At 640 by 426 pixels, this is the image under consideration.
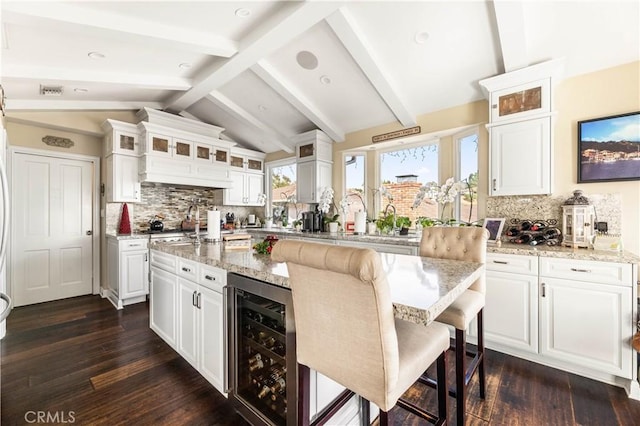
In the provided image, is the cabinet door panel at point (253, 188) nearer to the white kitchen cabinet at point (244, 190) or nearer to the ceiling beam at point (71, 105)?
the white kitchen cabinet at point (244, 190)

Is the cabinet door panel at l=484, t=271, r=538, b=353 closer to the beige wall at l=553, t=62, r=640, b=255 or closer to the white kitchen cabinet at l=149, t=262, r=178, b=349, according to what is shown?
the beige wall at l=553, t=62, r=640, b=255

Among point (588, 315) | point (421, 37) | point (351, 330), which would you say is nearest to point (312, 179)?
point (421, 37)

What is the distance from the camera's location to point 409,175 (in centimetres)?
392

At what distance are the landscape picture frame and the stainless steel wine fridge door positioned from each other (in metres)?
2.92

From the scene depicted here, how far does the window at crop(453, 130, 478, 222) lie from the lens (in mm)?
3203

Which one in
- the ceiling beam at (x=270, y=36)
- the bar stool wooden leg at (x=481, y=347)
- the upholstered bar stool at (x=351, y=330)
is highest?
the ceiling beam at (x=270, y=36)

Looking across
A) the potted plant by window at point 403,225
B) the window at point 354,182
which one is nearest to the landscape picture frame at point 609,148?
the potted plant by window at point 403,225

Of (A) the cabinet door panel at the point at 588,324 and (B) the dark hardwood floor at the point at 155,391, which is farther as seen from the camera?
(A) the cabinet door panel at the point at 588,324

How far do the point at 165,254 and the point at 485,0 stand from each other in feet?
11.0

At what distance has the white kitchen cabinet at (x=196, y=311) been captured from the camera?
1.75m

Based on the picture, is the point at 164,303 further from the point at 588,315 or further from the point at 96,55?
the point at 588,315

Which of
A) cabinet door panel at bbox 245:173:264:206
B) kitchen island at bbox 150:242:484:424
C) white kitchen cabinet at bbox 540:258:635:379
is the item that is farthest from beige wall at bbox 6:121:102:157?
white kitchen cabinet at bbox 540:258:635:379

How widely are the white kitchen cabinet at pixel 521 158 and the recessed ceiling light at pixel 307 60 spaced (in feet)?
6.68

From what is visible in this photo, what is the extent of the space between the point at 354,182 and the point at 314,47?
6.85ft
